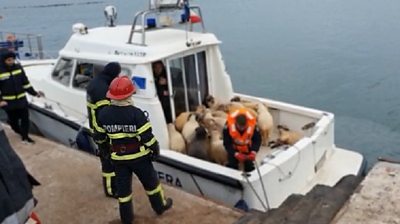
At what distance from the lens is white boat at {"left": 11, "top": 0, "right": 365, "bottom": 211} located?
16.6 ft

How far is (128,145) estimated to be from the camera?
379 centimetres

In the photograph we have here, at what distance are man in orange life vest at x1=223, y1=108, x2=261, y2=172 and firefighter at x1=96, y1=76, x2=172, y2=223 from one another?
1180mm

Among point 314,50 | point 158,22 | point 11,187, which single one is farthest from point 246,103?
point 314,50

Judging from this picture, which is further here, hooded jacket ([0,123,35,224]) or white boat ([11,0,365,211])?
white boat ([11,0,365,211])

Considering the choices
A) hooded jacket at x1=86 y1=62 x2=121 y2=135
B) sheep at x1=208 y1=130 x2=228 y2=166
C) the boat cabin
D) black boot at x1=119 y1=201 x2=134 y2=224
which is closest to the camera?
black boot at x1=119 y1=201 x2=134 y2=224

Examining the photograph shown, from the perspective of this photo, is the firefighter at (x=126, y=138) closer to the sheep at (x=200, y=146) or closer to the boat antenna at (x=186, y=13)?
the sheep at (x=200, y=146)

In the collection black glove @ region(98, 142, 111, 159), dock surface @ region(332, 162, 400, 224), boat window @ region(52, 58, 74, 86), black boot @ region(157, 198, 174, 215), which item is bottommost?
black boot @ region(157, 198, 174, 215)

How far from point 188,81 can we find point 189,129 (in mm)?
756

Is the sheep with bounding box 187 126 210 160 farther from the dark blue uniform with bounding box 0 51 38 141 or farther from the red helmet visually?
the dark blue uniform with bounding box 0 51 38 141

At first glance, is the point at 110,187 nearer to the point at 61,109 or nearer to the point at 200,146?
the point at 200,146

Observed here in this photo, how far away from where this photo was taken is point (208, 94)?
6512 millimetres

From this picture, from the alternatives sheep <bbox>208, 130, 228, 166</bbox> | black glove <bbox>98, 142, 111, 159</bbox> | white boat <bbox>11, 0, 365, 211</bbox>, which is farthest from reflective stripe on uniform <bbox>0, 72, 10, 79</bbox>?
sheep <bbox>208, 130, 228, 166</bbox>

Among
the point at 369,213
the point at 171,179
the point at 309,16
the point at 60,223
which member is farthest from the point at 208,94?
the point at 309,16

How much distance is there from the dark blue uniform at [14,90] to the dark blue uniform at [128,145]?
96.7 inches
